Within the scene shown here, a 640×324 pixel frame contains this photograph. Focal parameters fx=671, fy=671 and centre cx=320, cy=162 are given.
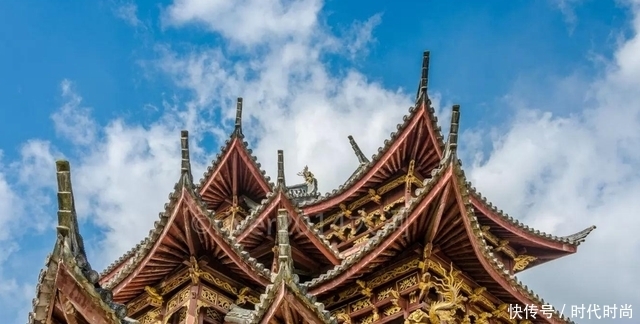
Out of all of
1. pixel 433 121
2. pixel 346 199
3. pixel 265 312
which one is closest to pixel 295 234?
pixel 346 199

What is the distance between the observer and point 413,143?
16484 mm

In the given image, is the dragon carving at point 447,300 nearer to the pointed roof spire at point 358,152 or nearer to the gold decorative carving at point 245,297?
the gold decorative carving at point 245,297

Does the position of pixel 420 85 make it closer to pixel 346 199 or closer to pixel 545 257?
pixel 346 199

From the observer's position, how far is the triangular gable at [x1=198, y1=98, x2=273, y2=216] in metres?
17.5

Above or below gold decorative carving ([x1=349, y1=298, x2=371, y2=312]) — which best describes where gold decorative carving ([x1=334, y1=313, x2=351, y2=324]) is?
below

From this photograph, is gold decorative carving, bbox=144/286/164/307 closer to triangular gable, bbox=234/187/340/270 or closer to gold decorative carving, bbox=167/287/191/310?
gold decorative carving, bbox=167/287/191/310

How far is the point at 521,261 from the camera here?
18094 millimetres

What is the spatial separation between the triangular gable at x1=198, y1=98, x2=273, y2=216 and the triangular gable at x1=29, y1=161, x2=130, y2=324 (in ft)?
35.3

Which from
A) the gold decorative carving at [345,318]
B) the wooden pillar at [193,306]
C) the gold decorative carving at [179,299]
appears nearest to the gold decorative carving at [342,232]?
the gold decorative carving at [345,318]

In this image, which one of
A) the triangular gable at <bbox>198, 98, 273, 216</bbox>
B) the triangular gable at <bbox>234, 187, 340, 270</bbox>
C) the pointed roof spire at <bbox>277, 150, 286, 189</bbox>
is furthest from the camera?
the triangular gable at <bbox>198, 98, 273, 216</bbox>

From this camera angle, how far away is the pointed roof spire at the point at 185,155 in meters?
11.3

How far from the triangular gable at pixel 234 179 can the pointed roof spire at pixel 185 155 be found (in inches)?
197

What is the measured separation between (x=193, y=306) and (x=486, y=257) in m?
5.59

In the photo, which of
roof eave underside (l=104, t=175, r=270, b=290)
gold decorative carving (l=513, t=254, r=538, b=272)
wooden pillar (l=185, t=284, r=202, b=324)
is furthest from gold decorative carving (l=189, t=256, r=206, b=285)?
gold decorative carving (l=513, t=254, r=538, b=272)
